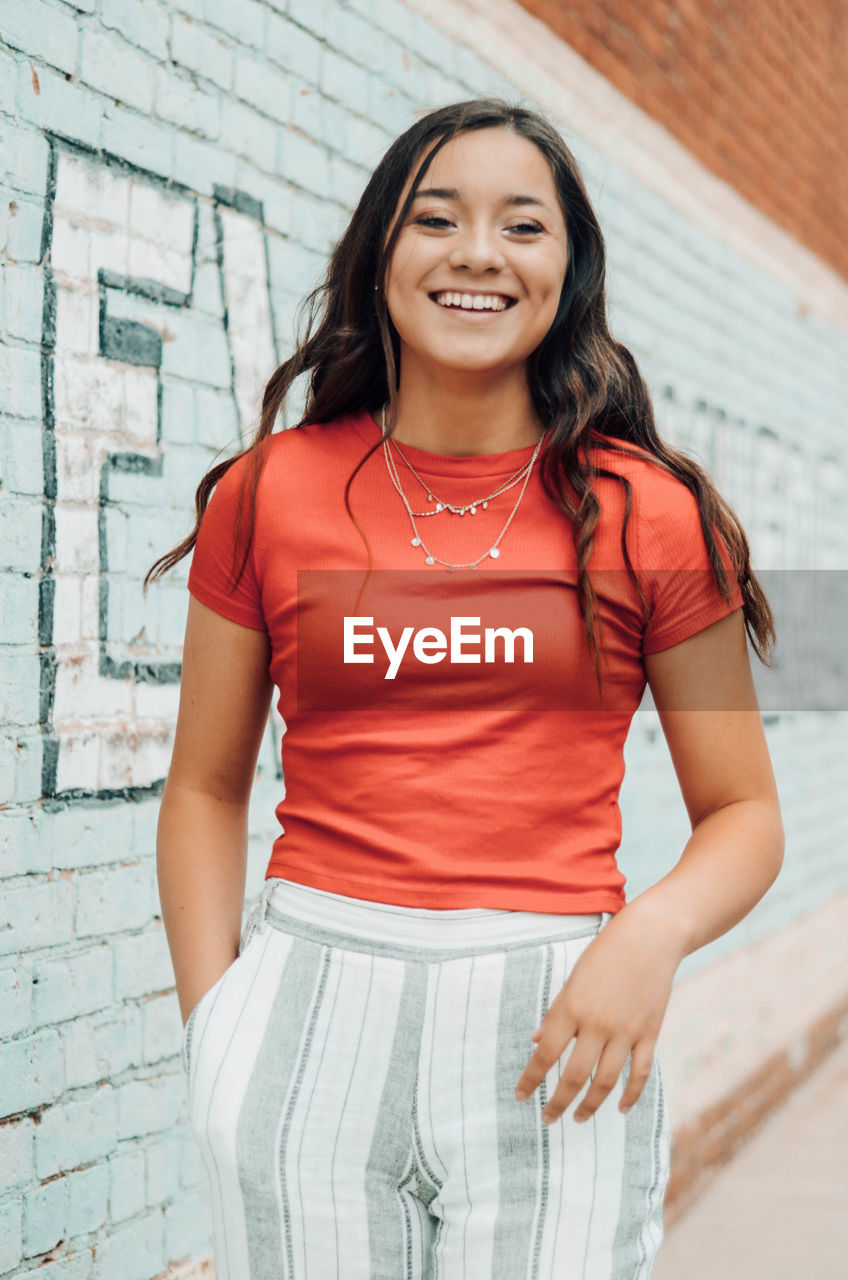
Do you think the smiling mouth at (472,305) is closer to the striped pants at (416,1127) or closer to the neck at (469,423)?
the neck at (469,423)

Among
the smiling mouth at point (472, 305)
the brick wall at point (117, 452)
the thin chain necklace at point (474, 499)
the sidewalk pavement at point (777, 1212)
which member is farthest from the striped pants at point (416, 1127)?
the sidewalk pavement at point (777, 1212)

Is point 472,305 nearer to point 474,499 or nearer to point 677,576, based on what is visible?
point 474,499

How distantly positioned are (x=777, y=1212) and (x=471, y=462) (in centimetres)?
348

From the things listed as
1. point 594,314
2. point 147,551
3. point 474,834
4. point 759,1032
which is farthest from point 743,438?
point 474,834

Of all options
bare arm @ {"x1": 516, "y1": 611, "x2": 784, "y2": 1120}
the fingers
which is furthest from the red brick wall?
the fingers

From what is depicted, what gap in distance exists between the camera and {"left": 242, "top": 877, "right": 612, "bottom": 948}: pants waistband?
4.61ft

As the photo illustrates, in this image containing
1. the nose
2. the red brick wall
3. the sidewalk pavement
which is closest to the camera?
the nose

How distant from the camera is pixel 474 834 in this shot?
1428 mm

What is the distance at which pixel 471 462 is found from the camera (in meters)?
1.62

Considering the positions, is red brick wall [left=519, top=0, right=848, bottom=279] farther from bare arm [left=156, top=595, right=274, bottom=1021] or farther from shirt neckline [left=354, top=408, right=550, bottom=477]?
bare arm [left=156, top=595, right=274, bottom=1021]

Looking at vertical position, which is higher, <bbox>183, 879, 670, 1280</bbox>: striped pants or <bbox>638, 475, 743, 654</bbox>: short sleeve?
<bbox>638, 475, 743, 654</bbox>: short sleeve

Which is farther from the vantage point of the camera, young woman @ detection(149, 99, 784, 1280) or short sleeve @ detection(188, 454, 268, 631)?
short sleeve @ detection(188, 454, 268, 631)

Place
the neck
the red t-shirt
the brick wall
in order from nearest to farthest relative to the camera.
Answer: the red t-shirt → the neck → the brick wall

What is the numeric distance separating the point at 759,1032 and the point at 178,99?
13.3 feet
